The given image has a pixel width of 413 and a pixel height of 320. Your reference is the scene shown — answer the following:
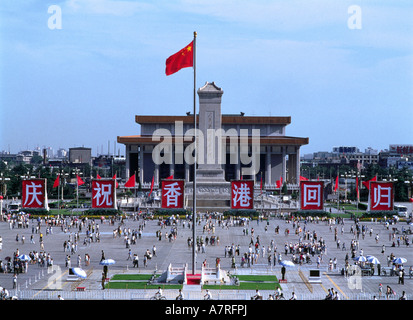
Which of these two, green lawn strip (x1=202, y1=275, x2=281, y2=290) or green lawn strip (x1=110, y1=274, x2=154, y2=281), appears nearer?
green lawn strip (x1=202, y1=275, x2=281, y2=290)

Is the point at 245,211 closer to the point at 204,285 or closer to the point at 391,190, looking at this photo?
the point at 391,190

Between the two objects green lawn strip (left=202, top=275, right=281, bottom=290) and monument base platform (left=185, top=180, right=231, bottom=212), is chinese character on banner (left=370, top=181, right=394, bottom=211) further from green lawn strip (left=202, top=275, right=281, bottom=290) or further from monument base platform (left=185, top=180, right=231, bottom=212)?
green lawn strip (left=202, top=275, right=281, bottom=290)

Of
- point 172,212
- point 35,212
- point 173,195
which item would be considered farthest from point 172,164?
point 173,195

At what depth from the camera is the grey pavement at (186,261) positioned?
31.9m

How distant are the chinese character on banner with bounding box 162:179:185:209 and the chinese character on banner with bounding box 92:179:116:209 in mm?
5605

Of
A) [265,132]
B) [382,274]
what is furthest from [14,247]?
[265,132]

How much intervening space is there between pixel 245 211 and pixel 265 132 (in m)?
58.2

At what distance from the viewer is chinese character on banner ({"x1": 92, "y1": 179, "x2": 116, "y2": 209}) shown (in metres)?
67.2

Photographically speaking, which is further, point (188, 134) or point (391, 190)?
point (188, 134)

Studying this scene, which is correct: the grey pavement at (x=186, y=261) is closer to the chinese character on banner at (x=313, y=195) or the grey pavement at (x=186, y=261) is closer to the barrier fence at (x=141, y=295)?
the barrier fence at (x=141, y=295)

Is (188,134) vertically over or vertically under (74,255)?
over

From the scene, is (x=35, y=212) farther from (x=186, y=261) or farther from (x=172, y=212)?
(x=186, y=261)

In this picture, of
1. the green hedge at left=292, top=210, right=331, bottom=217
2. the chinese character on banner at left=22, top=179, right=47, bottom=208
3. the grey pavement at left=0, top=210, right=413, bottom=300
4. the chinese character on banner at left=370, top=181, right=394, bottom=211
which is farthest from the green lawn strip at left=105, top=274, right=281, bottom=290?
the green hedge at left=292, top=210, right=331, bottom=217
